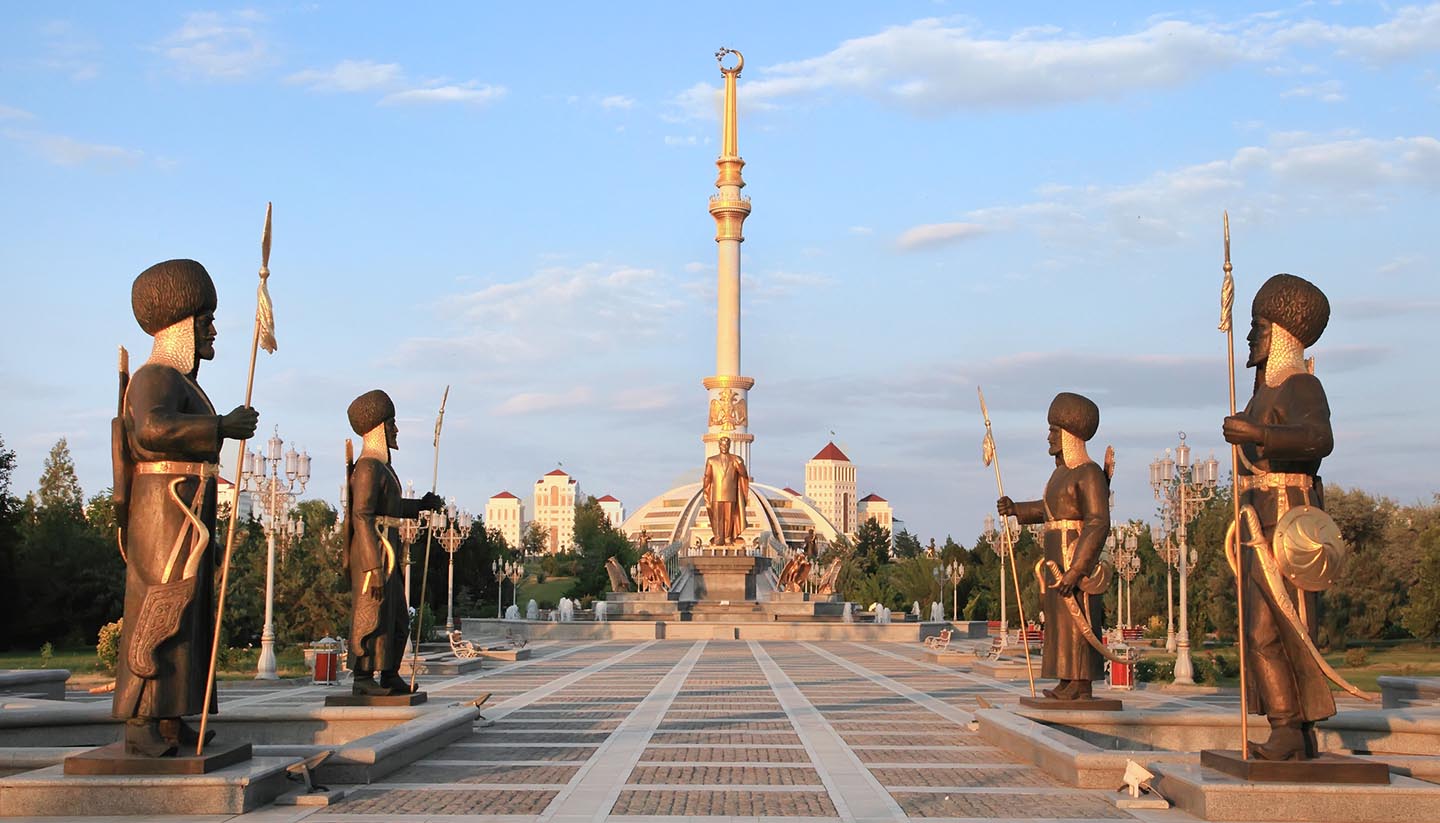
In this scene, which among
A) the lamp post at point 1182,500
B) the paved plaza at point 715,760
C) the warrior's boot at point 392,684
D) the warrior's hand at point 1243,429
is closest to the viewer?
the warrior's hand at point 1243,429

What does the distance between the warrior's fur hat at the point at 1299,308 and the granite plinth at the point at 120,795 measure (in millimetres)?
7843

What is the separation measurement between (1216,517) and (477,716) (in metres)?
40.9

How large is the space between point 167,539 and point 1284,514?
758 centimetres

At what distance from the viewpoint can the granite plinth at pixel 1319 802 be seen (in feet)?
28.2

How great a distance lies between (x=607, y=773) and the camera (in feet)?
37.5

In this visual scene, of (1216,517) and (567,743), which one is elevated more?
(1216,517)

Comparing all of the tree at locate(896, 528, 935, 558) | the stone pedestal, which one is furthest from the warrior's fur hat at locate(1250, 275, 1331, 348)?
the tree at locate(896, 528, 935, 558)

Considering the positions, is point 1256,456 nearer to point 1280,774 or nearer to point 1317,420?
point 1317,420

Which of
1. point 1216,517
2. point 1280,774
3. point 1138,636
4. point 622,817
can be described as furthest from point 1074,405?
point 1216,517

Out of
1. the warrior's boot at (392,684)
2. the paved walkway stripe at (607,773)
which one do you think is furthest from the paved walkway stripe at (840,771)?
the warrior's boot at (392,684)

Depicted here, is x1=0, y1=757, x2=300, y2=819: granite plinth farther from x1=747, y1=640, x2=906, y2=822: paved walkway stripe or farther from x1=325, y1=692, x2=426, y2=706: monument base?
x1=325, y1=692, x2=426, y2=706: monument base

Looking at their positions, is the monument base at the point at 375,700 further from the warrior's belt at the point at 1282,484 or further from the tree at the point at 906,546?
the tree at the point at 906,546

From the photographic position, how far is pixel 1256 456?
378 inches

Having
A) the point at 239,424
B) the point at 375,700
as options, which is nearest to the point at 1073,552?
the point at 375,700
